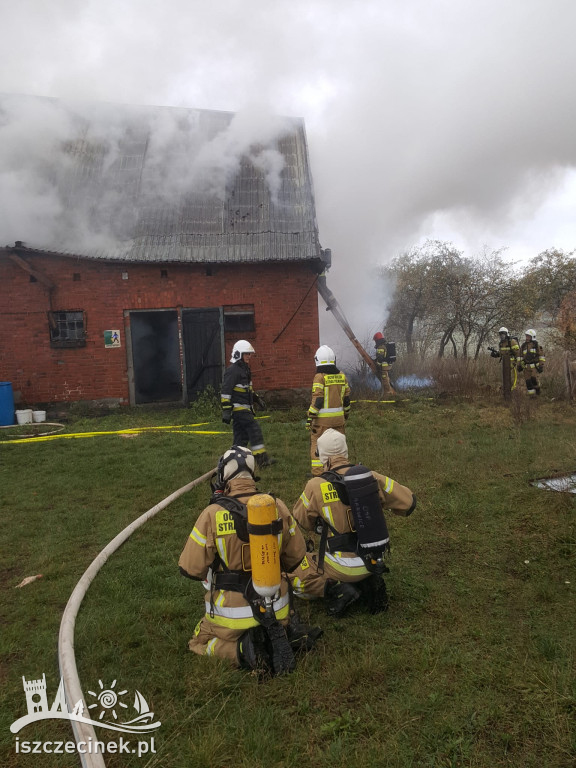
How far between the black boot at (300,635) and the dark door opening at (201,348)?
902 cm

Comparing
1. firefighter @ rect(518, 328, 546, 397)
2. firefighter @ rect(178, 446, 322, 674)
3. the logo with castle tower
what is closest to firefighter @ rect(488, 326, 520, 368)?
firefighter @ rect(518, 328, 546, 397)

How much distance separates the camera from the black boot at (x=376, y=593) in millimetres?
3297

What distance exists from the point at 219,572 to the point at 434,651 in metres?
1.26

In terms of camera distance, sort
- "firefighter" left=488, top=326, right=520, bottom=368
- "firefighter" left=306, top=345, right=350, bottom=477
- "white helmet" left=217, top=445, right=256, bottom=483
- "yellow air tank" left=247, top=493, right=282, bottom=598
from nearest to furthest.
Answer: "yellow air tank" left=247, top=493, right=282, bottom=598
"white helmet" left=217, top=445, right=256, bottom=483
"firefighter" left=306, top=345, right=350, bottom=477
"firefighter" left=488, top=326, right=520, bottom=368

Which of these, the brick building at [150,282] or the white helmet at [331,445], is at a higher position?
the brick building at [150,282]

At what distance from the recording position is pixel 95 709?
2484mm

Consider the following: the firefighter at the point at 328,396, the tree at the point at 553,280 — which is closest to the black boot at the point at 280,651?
the firefighter at the point at 328,396

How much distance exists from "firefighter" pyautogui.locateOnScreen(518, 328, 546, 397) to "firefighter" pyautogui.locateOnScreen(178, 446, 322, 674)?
35.3 feet

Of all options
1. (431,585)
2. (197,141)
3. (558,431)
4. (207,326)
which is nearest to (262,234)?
(207,326)

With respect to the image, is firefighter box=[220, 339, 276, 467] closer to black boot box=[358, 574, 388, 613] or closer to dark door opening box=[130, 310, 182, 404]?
black boot box=[358, 574, 388, 613]

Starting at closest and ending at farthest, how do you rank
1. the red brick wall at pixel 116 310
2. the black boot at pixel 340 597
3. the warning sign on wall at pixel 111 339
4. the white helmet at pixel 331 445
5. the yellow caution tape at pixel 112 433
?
the black boot at pixel 340 597 → the white helmet at pixel 331 445 → the yellow caution tape at pixel 112 433 → the red brick wall at pixel 116 310 → the warning sign on wall at pixel 111 339

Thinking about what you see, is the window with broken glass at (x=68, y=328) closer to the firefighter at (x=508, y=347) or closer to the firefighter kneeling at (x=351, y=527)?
the firefighter at (x=508, y=347)

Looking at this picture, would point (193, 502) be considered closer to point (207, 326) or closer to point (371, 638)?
point (371, 638)

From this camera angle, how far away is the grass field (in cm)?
221
